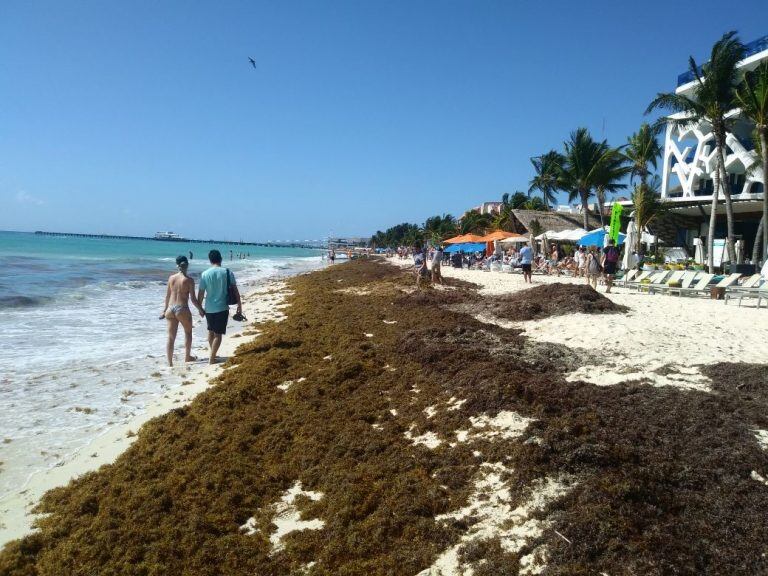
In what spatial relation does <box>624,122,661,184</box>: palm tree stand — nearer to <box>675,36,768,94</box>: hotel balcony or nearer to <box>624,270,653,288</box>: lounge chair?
<box>675,36,768,94</box>: hotel balcony

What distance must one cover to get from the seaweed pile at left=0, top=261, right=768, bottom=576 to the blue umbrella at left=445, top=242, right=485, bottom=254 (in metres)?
31.5

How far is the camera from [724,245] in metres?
27.3

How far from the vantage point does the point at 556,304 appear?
1062cm

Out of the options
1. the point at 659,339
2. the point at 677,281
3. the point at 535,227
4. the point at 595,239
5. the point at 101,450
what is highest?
the point at 535,227

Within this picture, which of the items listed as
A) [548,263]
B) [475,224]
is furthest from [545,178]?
[548,263]

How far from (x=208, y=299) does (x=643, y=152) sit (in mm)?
37908

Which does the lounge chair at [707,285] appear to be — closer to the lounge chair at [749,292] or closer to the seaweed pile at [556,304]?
the lounge chair at [749,292]

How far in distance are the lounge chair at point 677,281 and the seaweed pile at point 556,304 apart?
476 cm

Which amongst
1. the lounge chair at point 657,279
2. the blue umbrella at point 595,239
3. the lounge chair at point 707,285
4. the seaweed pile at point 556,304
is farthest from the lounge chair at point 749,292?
the blue umbrella at point 595,239

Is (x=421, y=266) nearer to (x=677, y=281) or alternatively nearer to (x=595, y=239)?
(x=677, y=281)

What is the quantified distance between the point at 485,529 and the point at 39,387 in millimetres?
6772

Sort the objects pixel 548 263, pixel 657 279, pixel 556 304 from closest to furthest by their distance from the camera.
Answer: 1. pixel 556 304
2. pixel 657 279
3. pixel 548 263

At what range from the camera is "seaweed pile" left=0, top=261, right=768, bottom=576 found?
9.65 feet

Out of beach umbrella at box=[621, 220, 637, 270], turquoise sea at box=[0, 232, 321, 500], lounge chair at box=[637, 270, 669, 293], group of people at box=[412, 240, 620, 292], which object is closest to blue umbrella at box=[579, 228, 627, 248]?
group of people at box=[412, 240, 620, 292]
